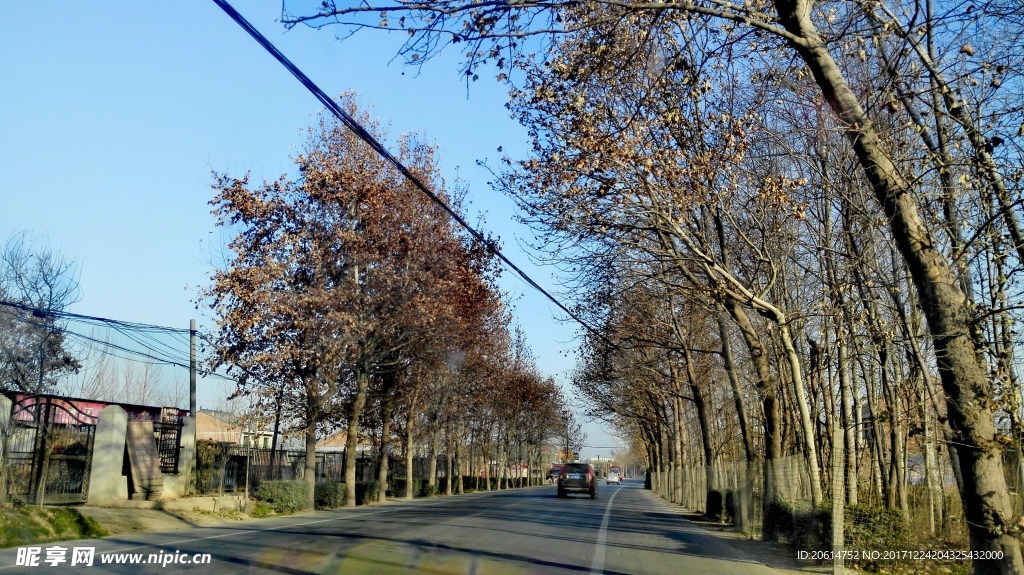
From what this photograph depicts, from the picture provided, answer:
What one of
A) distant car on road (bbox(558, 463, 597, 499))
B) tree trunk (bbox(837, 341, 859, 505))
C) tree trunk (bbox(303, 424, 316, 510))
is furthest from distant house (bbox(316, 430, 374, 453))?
tree trunk (bbox(837, 341, 859, 505))

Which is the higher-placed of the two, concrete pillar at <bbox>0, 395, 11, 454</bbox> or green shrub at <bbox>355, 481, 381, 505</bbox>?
concrete pillar at <bbox>0, 395, 11, 454</bbox>

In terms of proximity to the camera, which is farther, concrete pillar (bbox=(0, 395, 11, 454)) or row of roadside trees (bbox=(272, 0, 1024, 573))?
concrete pillar (bbox=(0, 395, 11, 454))

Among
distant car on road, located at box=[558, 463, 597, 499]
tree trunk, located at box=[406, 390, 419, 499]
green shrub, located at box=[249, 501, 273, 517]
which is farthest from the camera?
distant car on road, located at box=[558, 463, 597, 499]

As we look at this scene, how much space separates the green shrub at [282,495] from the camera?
25.2 m

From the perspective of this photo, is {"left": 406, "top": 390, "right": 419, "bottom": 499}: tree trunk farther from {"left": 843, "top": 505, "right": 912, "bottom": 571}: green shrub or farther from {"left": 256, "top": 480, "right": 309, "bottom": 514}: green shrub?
{"left": 843, "top": 505, "right": 912, "bottom": 571}: green shrub

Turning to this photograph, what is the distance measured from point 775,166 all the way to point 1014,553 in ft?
33.1

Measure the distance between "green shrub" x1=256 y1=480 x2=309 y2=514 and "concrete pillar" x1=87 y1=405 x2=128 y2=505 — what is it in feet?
15.3

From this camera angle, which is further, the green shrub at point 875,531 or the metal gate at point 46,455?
the metal gate at point 46,455

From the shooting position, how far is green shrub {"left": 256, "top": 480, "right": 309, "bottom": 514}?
25.2m

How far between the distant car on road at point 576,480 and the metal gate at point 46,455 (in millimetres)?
24495

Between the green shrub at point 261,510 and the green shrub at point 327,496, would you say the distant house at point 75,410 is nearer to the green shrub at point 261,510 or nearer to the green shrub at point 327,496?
the green shrub at point 261,510

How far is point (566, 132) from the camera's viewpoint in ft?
42.9

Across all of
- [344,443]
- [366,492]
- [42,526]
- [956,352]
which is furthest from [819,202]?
[344,443]

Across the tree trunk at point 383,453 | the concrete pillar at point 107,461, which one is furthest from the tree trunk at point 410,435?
the concrete pillar at point 107,461
